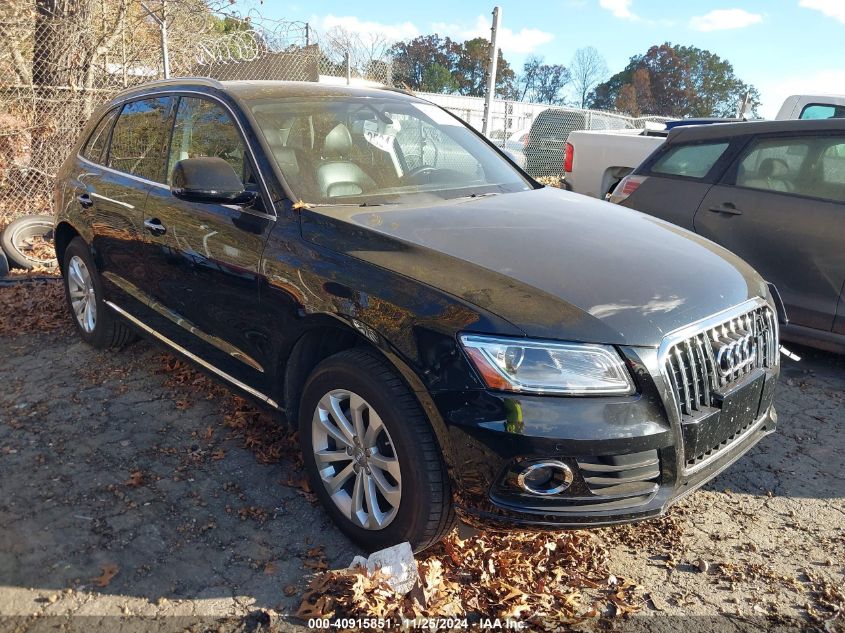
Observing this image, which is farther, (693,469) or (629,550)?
(629,550)

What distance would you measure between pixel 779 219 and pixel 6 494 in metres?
4.78

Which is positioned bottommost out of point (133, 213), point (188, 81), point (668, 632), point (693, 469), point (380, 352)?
point (668, 632)

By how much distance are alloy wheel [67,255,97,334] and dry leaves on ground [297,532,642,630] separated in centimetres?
304

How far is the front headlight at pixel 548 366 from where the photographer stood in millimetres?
2209

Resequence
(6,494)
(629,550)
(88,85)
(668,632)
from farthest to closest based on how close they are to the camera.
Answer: (88,85)
(6,494)
(629,550)
(668,632)

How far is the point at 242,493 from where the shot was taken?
125 inches

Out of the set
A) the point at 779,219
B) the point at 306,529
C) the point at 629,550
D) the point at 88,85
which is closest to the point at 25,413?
the point at 306,529

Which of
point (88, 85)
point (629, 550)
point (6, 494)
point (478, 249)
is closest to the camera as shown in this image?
point (478, 249)

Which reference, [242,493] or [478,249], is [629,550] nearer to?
[478,249]

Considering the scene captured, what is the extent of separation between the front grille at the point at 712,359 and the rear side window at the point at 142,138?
286 cm

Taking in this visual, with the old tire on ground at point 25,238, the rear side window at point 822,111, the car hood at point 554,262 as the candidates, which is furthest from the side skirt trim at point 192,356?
the rear side window at point 822,111

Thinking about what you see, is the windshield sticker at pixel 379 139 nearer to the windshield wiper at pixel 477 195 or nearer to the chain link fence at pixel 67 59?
the windshield wiper at pixel 477 195

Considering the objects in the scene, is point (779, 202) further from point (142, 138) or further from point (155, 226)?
point (142, 138)

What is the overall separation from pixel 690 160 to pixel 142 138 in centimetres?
392
